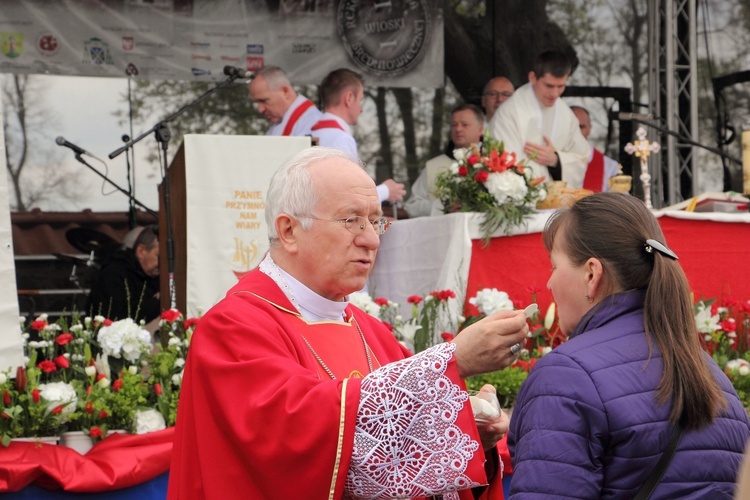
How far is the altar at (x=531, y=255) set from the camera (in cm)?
667

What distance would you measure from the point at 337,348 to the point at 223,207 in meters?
3.47

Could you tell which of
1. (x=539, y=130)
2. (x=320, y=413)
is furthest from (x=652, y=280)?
(x=539, y=130)

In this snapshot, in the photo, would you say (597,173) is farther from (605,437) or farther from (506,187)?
(605,437)

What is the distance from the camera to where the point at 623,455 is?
2.46 meters

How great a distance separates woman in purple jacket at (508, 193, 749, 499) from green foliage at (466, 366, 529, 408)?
8.41 feet

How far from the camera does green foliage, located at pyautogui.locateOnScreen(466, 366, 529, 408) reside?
534cm

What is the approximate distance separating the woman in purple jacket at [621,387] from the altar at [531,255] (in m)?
3.75

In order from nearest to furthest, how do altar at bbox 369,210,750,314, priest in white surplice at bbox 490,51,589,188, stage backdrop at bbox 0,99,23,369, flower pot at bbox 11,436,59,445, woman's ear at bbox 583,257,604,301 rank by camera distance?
woman's ear at bbox 583,257,604,301 → flower pot at bbox 11,436,59,445 → stage backdrop at bbox 0,99,23,369 → altar at bbox 369,210,750,314 → priest in white surplice at bbox 490,51,589,188

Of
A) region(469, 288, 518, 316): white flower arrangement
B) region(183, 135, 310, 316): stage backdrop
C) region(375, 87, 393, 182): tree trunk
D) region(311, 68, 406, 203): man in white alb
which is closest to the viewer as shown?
region(469, 288, 518, 316): white flower arrangement

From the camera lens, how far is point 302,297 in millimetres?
3043

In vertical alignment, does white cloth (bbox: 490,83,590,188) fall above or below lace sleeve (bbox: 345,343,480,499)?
above

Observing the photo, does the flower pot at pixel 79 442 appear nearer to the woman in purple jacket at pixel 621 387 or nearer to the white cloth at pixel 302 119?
the woman in purple jacket at pixel 621 387

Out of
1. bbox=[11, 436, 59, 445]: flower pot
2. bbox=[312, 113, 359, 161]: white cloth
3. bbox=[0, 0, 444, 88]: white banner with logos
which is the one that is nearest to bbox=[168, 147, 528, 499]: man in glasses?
bbox=[11, 436, 59, 445]: flower pot

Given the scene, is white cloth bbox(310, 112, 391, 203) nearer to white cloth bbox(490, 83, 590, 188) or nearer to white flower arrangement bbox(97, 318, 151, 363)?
white cloth bbox(490, 83, 590, 188)
